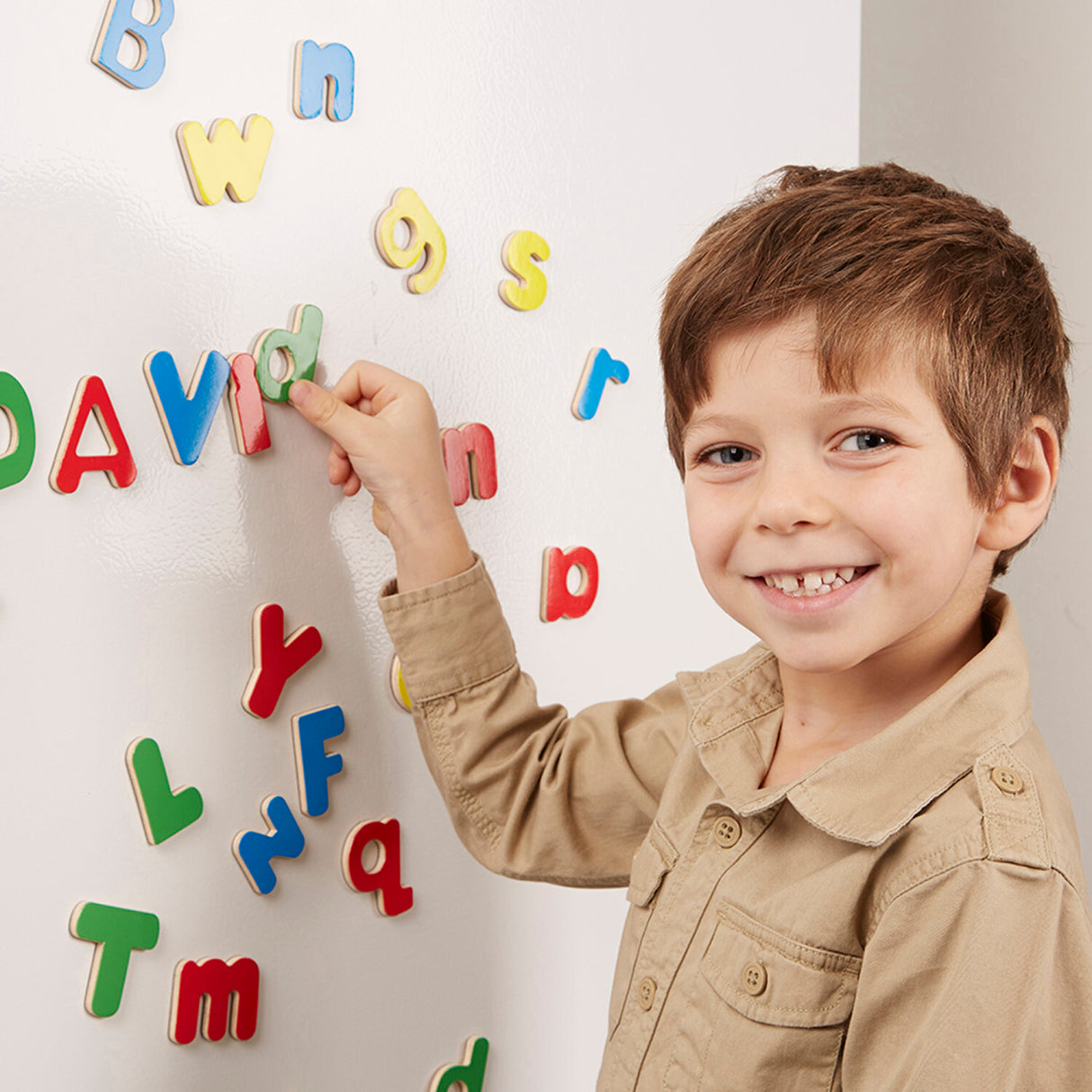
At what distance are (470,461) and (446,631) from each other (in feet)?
0.37

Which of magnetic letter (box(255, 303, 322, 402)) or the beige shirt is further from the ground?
magnetic letter (box(255, 303, 322, 402))

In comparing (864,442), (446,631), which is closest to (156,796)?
(446,631)

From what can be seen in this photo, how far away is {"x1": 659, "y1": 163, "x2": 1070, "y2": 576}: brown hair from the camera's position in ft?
1.81

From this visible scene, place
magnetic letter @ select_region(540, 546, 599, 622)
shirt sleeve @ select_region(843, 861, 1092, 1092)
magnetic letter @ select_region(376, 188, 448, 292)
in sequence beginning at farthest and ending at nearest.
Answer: magnetic letter @ select_region(540, 546, 599, 622)
magnetic letter @ select_region(376, 188, 448, 292)
shirt sleeve @ select_region(843, 861, 1092, 1092)

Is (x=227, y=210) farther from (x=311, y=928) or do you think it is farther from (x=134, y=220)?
(x=311, y=928)

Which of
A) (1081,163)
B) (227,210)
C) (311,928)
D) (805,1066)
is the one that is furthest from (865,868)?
(1081,163)

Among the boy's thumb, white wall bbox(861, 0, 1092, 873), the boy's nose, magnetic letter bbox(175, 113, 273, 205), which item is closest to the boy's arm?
the boy's thumb

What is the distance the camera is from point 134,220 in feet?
1.96

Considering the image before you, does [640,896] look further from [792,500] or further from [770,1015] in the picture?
[792,500]

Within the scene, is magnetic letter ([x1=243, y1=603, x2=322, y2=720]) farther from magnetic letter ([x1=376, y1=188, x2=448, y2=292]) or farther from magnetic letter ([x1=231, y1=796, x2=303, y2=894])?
magnetic letter ([x1=376, y1=188, x2=448, y2=292])

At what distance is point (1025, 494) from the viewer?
1.99 ft

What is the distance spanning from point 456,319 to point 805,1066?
1.50 ft

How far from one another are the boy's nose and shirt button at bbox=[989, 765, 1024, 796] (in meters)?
0.13

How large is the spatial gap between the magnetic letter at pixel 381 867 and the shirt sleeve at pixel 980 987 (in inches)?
12.4
